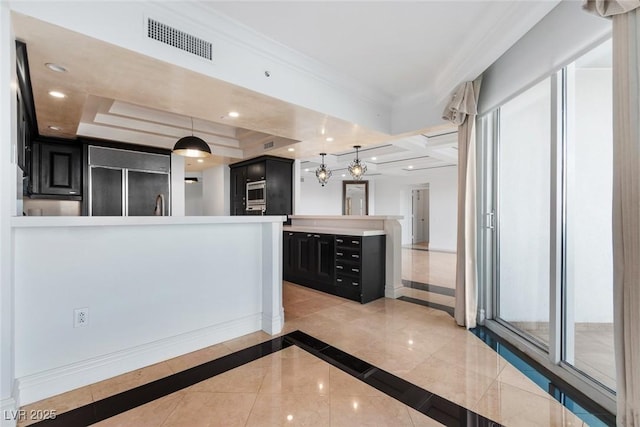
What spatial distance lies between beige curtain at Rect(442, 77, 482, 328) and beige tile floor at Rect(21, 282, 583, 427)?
317 millimetres

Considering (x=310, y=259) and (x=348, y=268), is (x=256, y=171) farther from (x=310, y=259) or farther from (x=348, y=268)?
(x=348, y=268)

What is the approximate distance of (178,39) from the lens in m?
2.34

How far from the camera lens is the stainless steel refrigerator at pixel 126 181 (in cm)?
483

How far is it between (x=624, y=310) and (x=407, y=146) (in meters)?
4.68

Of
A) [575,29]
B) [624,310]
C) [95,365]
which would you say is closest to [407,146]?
[575,29]

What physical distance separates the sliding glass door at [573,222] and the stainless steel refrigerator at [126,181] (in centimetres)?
501

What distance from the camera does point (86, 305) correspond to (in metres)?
2.14

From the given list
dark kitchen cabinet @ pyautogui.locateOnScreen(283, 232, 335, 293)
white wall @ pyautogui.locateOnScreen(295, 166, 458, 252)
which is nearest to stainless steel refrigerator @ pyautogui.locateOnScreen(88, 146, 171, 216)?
dark kitchen cabinet @ pyautogui.locateOnScreen(283, 232, 335, 293)

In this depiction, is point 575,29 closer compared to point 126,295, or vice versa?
point 575,29

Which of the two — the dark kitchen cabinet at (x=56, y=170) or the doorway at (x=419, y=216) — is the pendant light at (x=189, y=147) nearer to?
the dark kitchen cabinet at (x=56, y=170)

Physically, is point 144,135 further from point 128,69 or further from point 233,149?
point 128,69

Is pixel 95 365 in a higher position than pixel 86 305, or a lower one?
lower

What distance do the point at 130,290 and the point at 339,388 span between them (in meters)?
1.78

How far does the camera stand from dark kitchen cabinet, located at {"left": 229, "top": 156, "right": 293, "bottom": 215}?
6188mm
